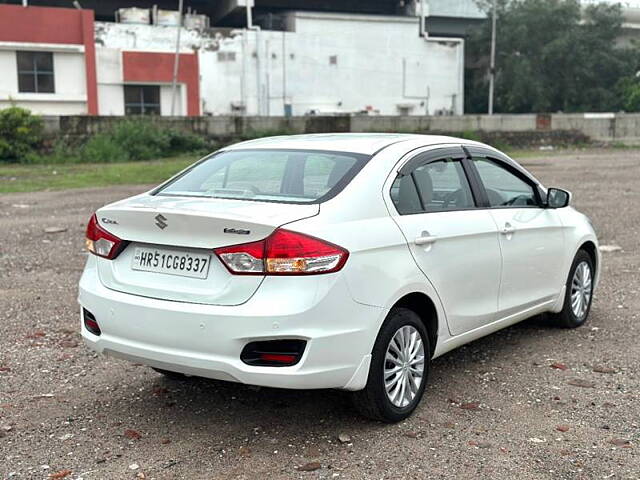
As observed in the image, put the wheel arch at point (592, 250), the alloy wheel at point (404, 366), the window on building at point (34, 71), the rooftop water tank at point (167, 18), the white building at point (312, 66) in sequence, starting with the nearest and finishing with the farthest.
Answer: the alloy wheel at point (404, 366) < the wheel arch at point (592, 250) < the window on building at point (34, 71) < the white building at point (312, 66) < the rooftop water tank at point (167, 18)

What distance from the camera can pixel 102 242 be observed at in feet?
15.1

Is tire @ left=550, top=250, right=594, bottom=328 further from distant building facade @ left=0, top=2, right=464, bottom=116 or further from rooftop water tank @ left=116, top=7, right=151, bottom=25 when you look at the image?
rooftop water tank @ left=116, top=7, right=151, bottom=25

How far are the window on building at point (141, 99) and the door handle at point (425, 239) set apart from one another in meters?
42.3

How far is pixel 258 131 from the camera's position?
28.8 m

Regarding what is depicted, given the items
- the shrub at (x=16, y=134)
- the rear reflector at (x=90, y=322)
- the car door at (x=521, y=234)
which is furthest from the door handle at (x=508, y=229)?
the shrub at (x=16, y=134)

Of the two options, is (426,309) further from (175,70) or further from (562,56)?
(562,56)

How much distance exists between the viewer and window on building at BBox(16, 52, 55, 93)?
4203cm

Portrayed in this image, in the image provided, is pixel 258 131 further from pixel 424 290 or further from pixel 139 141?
pixel 424 290

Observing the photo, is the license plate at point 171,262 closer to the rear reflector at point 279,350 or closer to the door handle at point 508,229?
the rear reflector at point 279,350

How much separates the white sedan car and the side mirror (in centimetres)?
71

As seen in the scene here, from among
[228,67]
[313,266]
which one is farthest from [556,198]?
[228,67]

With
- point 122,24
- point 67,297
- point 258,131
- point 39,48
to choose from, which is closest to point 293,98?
point 122,24

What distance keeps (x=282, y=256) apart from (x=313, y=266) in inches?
6.6

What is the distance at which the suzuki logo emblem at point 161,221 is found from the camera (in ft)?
13.9
